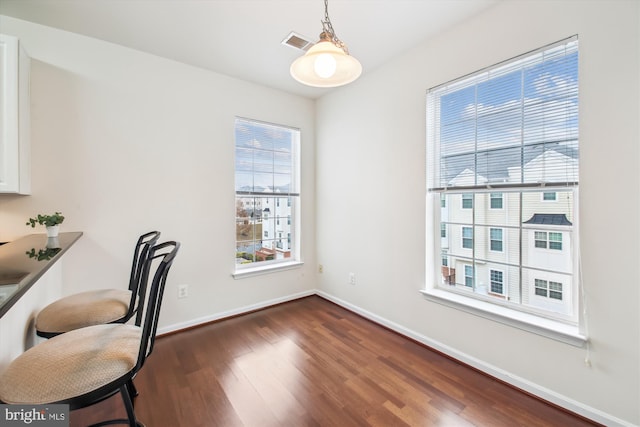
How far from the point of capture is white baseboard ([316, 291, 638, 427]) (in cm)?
156

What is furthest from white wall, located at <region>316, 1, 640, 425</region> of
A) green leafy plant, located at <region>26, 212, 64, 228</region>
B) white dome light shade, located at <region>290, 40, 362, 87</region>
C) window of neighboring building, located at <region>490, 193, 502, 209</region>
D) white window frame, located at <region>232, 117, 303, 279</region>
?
green leafy plant, located at <region>26, 212, 64, 228</region>

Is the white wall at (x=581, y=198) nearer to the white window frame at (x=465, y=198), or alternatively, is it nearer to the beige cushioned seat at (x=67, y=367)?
the white window frame at (x=465, y=198)

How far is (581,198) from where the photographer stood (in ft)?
5.35

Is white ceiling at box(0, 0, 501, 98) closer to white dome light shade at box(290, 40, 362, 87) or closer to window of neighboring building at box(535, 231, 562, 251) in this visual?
white dome light shade at box(290, 40, 362, 87)

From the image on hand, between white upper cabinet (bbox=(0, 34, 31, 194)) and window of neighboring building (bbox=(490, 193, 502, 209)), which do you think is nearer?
white upper cabinet (bbox=(0, 34, 31, 194))

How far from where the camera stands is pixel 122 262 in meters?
2.45

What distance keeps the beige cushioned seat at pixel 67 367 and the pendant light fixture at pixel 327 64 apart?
1557 mm

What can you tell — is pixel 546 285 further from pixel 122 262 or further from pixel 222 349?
pixel 122 262

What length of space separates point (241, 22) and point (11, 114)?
1715mm

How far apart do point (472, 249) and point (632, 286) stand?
87 centimetres

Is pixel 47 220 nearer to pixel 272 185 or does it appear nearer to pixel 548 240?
pixel 272 185

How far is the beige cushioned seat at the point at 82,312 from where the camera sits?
1.44 metres

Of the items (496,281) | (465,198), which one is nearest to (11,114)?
(465,198)

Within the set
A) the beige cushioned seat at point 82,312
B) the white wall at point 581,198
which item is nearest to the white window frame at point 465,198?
the white wall at point 581,198
